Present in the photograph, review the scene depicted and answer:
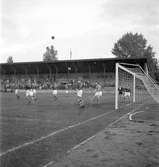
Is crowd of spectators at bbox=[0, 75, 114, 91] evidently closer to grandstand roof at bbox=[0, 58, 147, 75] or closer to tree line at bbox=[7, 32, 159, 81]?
grandstand roof at bbox=[0, 58, 147, 75]

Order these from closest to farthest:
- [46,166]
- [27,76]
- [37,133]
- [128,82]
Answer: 1. [46,166]
2. [37,133]
3. [128,82]
4. [27,76]

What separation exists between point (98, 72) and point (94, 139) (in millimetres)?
43766

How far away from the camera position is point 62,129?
8031mm

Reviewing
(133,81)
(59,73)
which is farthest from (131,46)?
(133,81)

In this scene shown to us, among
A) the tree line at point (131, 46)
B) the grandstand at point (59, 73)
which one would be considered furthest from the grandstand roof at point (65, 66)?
the tree line at point (131, 46)

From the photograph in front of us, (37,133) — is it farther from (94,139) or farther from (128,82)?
(128,82)

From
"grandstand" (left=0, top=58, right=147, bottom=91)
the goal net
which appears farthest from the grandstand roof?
the goal net

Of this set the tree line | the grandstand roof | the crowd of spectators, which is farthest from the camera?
the tree line

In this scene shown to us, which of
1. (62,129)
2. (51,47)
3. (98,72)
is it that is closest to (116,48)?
(51,47)

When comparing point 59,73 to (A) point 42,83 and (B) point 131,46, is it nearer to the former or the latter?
(A) point 42,83

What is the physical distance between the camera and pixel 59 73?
52812 millimetres

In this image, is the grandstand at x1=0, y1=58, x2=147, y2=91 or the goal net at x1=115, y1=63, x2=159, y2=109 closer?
the goal net at x1=115, y1=63, x2=159, y2=109

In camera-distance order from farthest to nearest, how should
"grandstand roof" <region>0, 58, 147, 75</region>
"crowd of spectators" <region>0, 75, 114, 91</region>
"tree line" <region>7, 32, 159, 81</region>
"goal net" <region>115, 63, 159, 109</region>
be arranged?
"tree line" <region>7, 32, 159, 81</region>
"grandstand roof" <region>0, 58, 147, 75</region>
"crowd of spectators" <region>0, 75, 114, 91</region>
"goal net" <region>115, 63, 159, 109</region>

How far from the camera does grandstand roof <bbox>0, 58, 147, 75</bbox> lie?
156 ft
